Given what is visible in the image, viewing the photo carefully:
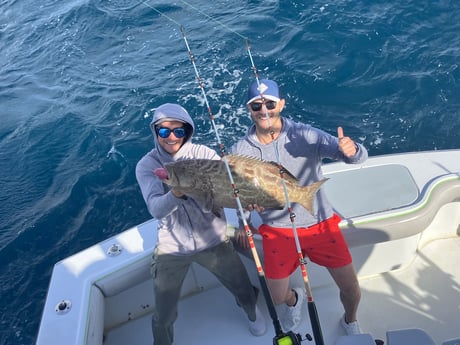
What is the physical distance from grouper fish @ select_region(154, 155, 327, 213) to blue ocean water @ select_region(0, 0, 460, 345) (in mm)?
3779

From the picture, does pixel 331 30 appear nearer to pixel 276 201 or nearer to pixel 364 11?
pixel 364 11

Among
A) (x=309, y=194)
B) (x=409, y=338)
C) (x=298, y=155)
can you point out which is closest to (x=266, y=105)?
(x=298, y=155)

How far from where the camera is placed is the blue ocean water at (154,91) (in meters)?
6.92

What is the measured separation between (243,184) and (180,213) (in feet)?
2.09

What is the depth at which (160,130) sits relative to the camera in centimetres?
332

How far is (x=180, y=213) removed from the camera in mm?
3559

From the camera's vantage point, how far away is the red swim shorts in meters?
3.57

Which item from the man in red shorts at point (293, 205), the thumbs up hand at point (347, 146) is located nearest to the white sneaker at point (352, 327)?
the man in red shorts at point (293, 205)

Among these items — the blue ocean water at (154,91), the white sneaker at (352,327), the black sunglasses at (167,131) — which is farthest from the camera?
the blue ocean water at (154,91)

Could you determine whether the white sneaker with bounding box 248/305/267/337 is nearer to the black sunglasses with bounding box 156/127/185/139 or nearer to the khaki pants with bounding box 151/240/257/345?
the khaki pants with bounding box 151/240/257/345

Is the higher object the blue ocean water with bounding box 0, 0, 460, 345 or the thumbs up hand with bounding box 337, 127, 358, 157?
the thumbs up hand with bounding box 337, 127, 358, 157

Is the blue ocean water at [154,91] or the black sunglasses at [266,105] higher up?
the black sunglasses at [266,105]

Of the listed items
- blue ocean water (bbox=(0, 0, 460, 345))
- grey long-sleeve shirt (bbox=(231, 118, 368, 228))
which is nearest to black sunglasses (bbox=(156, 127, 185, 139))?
grey long-sleeve shirt (bbox=(231, 118, 368, 228))

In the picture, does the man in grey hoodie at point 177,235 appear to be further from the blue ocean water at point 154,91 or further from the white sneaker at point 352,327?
the blue ocean water at point 154,91
